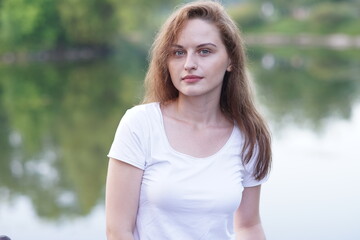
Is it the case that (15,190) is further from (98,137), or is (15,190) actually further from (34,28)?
(34,28)

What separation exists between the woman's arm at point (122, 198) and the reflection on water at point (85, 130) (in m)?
5.50

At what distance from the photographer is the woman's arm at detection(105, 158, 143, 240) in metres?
1.54

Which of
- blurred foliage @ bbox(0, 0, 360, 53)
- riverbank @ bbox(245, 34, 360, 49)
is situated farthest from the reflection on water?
riverbank @ bbox(245, 34, 360, 49)

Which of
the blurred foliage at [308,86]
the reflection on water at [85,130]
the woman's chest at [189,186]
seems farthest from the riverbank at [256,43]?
the woman's chest at [189,186]

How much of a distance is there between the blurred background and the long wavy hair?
16.5 inches

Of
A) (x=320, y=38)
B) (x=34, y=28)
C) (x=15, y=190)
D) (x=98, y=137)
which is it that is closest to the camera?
(x=15, y=190)

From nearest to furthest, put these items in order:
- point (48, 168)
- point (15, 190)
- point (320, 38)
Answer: point (15, 190) < point (48, 168) < point (320, 38)

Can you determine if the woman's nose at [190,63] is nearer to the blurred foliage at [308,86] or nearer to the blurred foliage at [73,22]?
the blurred foliage at [308,86]

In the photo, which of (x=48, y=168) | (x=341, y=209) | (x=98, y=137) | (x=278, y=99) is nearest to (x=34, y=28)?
(x=278, y=99)

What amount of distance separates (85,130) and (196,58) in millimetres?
12178

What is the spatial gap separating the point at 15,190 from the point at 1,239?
8.10m

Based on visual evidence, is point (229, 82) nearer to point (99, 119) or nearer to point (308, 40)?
point (99, 119)

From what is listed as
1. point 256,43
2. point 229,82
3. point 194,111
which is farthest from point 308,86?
point 256,43

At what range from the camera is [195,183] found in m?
1.55
